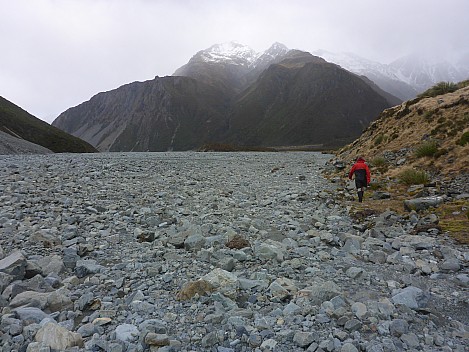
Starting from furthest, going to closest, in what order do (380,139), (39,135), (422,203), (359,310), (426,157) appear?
(39,135), (380,139), (426,157), (422,203), (359,310)

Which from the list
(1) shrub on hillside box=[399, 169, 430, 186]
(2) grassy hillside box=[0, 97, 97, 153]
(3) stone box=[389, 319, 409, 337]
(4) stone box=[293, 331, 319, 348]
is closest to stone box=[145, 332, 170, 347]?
(4) stone box=[293, 331, 319, 348]

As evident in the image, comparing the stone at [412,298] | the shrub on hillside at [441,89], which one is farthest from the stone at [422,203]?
the shrub on hillside at [441,89]

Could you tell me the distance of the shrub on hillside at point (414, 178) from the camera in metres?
13.6

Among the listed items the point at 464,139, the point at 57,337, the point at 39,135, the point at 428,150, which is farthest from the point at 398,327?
the point at 39,135

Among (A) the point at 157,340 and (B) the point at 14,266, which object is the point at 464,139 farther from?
(B) the point at 14,266

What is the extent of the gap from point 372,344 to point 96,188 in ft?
40.8

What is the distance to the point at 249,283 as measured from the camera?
5484 mm

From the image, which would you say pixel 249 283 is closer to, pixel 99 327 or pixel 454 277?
pixel 99 327

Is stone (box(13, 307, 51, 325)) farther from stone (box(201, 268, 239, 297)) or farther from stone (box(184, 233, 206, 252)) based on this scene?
stone (box(184, 233, 206, 252))

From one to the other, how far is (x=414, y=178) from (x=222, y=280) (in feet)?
39.7

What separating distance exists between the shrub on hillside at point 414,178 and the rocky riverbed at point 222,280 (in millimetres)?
5046

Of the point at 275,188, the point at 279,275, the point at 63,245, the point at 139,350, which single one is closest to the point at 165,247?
the point at 63,245

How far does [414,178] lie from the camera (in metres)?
13.9

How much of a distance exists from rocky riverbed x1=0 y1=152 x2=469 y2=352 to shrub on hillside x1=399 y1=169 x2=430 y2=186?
199 inches
